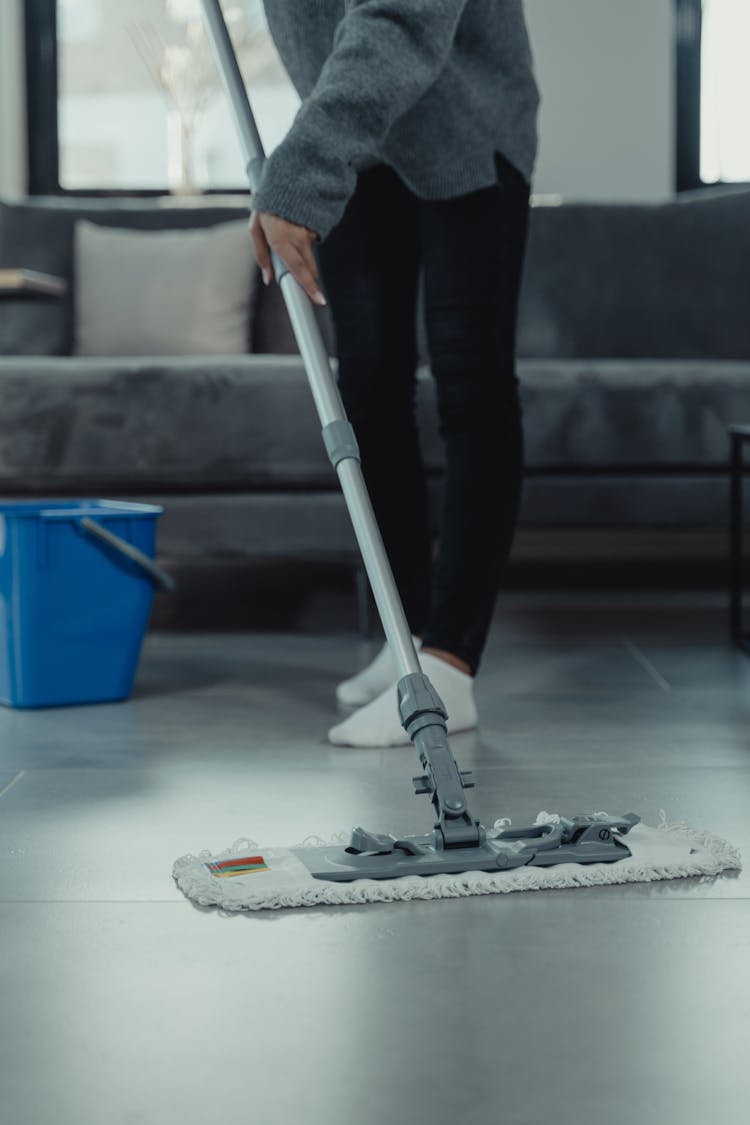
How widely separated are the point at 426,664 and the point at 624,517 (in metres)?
0.95

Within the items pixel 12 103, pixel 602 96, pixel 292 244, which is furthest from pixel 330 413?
pixel 12 103

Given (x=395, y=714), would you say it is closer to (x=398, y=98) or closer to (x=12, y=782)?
(x=12, y=782)

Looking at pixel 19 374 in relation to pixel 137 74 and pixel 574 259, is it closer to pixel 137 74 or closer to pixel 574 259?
pixel 574 259

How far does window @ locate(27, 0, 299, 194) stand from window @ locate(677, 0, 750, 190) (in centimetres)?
105

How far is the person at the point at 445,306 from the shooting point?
1.35m

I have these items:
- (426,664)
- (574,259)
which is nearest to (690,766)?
(426,664)

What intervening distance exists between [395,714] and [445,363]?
1.21 feet

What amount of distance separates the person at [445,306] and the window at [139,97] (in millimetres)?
2181

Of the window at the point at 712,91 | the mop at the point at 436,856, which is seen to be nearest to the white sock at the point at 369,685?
the mop at the point at 436,856

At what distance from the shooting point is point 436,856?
2.97 feet

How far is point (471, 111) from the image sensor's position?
1344mm

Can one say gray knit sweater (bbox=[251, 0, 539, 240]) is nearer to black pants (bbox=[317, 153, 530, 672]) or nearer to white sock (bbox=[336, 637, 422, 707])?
black pants (bbox=[317, 153, 530, 672])

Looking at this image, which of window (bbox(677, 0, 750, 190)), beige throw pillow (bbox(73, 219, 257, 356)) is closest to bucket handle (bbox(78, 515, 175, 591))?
beige throw pillow (bbox(73, 219, 257, 356))

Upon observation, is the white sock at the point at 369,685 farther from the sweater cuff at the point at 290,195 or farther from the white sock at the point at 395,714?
the sweater cuff at the point at 290,195
